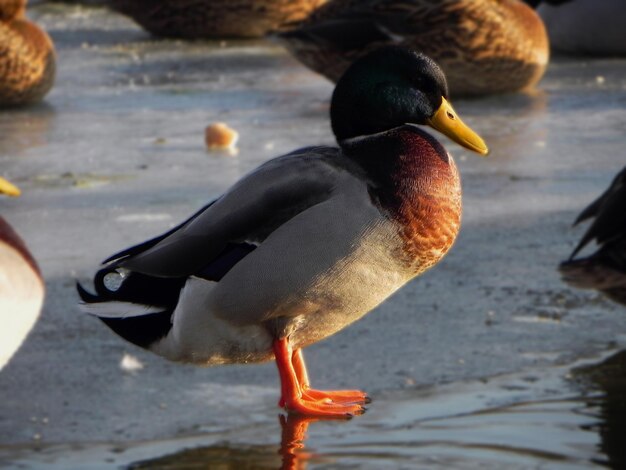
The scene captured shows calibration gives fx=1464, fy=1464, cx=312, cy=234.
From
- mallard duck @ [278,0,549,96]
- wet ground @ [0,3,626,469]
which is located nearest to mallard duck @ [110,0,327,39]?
mallard duck @ [278,0,549,96]

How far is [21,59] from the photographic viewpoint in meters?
8.73

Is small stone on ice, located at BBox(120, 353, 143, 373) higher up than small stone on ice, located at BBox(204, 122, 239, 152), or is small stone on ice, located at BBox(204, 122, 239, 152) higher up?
small stone on ice, located at BBox(120, 353, 143, 373)

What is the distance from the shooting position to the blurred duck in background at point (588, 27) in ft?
33.2

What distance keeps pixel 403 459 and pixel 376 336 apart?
990 millimetres

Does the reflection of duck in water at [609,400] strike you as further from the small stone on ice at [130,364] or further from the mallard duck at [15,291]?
the mallard duck at [15,291]

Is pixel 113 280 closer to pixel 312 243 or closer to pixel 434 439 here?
pixel 312 243

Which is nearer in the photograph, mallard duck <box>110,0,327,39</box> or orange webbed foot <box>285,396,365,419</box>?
orange webbed foot <box>285,396,365,419</box>

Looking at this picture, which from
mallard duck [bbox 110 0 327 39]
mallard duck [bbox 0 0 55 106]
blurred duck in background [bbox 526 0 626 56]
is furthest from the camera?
mallard duck [bbox 110 0 327 39]

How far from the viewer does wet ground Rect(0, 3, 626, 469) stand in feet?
13.5

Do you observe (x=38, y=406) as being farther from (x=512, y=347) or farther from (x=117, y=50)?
(x=117, y=50)

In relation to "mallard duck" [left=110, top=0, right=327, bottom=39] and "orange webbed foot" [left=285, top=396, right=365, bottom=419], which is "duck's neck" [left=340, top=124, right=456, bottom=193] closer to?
"orange webbed foot" [left=285, top=396, right=365, bottom=419]

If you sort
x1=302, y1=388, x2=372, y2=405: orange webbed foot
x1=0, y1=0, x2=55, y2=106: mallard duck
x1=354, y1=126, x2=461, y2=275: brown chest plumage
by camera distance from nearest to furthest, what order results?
x1=354, y1=126, x2=461, y2=275: brown chest plumage < x1=302, y1=388, x2=372, y2=405: orange webbed foot < x1=0, y1=0, x2=55, y2=106: mallard duck

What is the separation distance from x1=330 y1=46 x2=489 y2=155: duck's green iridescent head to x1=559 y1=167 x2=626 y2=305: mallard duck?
1809 mm

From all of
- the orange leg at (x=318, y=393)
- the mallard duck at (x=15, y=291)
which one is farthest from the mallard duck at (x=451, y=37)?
the orange leg at (x=318, y=393)
